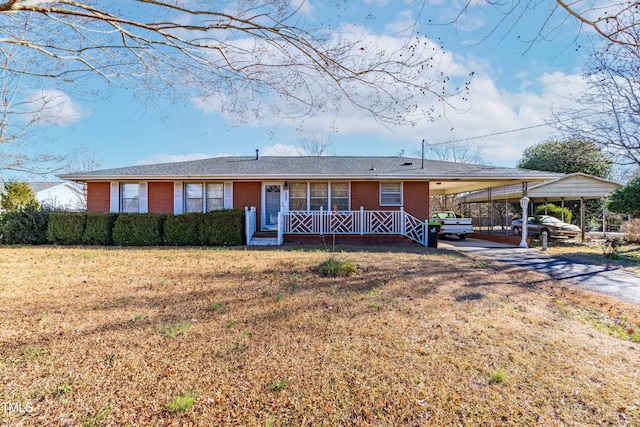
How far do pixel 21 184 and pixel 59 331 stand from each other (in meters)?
17.6

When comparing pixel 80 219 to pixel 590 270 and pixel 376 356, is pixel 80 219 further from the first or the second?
pixel 590 270

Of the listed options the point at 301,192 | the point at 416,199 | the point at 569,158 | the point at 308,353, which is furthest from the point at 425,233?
the point at 308,353

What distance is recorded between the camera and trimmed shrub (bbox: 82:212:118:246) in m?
11.6

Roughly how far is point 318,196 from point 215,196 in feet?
14.9

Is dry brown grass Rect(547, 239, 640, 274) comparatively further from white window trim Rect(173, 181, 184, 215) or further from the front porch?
white window trim Rect(173, 181, 184, 215)

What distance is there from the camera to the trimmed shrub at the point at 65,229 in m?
11.6

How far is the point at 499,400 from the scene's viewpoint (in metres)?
2.68

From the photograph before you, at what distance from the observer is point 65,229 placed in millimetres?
11617

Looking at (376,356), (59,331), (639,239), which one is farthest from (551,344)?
(639,239)

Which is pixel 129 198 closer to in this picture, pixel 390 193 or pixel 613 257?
pixel 390 193

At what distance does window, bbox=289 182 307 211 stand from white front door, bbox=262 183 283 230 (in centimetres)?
49

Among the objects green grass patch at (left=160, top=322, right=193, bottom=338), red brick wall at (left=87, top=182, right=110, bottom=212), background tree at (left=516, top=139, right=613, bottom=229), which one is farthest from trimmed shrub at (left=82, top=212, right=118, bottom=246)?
background tree at (left=516, top=139, right=613, bottom=229)

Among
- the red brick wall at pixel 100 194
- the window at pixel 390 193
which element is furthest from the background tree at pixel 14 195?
Answer: the window at pixel 390 193

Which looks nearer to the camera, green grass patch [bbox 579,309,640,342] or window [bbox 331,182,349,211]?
green grass patch [bbox 579,309,640,342]
